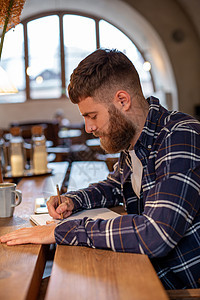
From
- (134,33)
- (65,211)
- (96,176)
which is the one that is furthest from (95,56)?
(134,33)

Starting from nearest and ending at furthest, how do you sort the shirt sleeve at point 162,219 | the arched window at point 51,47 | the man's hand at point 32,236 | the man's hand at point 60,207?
the shirt sleeve at point 162,219
the man's hand at point 32,236
the man's hand at point 60,207
the arched window at point 51,47

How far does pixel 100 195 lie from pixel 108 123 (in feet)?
1.45

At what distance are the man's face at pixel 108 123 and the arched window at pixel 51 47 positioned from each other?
12.0 meters

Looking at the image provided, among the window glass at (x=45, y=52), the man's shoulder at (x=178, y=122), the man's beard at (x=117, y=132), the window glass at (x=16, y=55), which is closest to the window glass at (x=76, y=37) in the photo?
the window glass at (x=45, y=52)

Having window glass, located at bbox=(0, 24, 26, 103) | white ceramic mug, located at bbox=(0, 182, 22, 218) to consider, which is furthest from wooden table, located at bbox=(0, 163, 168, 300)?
window glass, located at bbox=(0, 24, 26, 103)

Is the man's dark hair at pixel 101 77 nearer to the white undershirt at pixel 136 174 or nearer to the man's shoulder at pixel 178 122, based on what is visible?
the man's shoulder at pixel 178 122

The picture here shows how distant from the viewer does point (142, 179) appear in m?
1.45

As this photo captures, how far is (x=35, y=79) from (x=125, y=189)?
1232cm

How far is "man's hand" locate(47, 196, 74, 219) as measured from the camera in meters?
1.63

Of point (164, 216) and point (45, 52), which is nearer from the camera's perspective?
point (164, 216)

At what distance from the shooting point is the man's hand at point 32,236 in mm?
1313

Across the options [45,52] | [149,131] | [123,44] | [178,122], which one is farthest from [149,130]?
[45,52]

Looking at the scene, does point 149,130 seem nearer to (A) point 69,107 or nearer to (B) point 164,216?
(B) point 164,216

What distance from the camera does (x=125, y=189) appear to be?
174 cm
